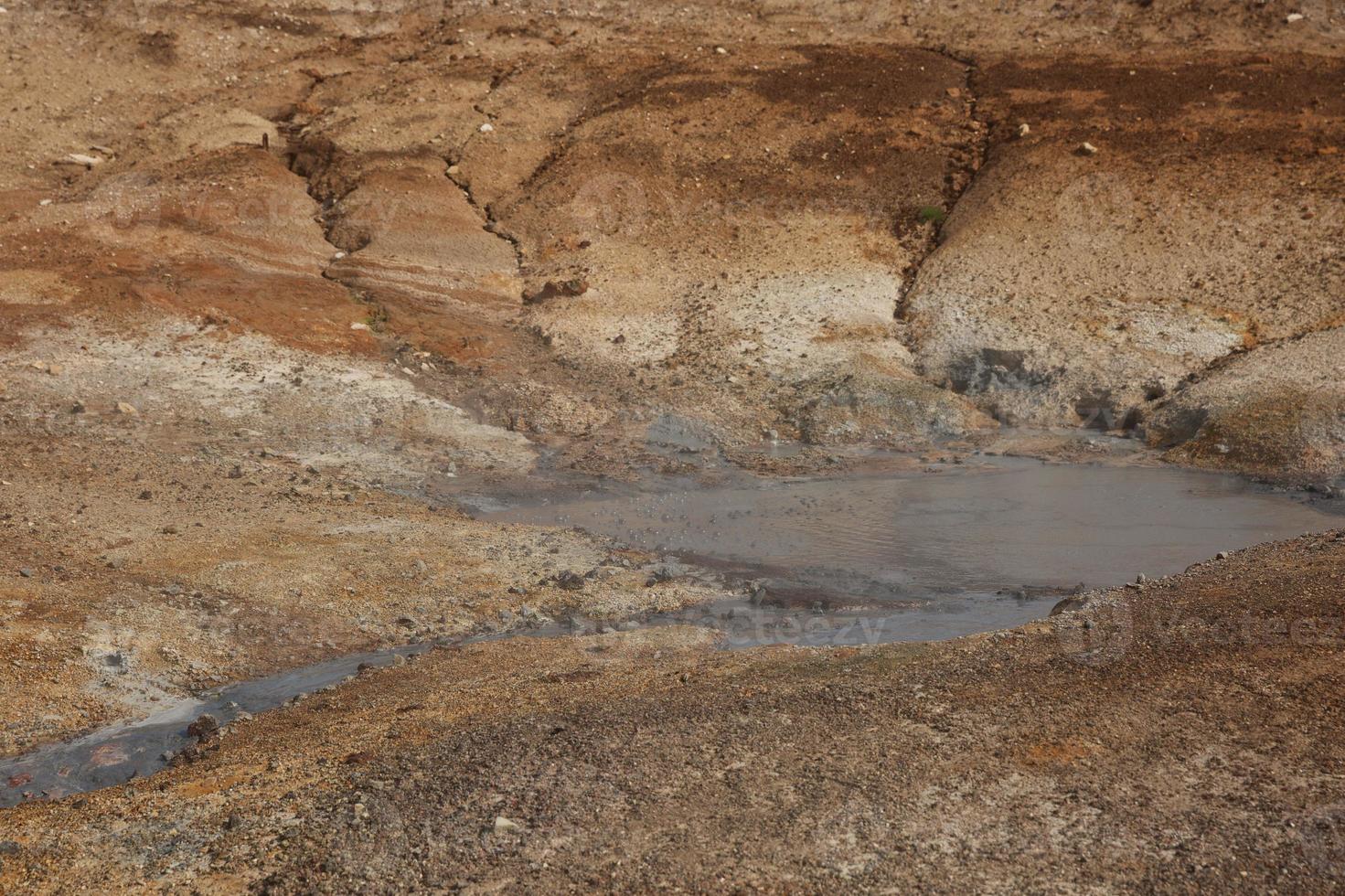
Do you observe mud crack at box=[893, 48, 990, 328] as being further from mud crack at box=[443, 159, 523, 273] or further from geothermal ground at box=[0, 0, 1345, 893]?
mud crack at box=[443, 159, 523, 273]

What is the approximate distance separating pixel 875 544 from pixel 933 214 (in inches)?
267

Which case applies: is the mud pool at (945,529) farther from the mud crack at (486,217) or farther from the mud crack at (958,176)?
the mud crack at (486,217)

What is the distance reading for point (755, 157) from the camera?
54.0 feet

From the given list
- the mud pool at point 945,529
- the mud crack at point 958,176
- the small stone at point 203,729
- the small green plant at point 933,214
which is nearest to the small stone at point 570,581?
the mud pool at point 945,529

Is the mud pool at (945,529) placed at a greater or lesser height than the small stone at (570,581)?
greater

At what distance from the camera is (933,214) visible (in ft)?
51.4

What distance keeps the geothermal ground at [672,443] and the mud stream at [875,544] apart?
6cm

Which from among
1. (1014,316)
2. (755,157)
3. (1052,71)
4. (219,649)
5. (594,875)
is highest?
(1052,71)

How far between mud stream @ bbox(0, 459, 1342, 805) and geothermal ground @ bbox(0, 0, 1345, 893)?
0.06 m

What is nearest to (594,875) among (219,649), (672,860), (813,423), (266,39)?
(672,860)

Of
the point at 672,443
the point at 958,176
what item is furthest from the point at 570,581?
the point at 958,176

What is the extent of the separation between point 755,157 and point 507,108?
3.65 m

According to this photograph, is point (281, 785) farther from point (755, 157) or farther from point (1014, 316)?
point (755, 157)

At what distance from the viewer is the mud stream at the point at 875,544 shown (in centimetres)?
775
